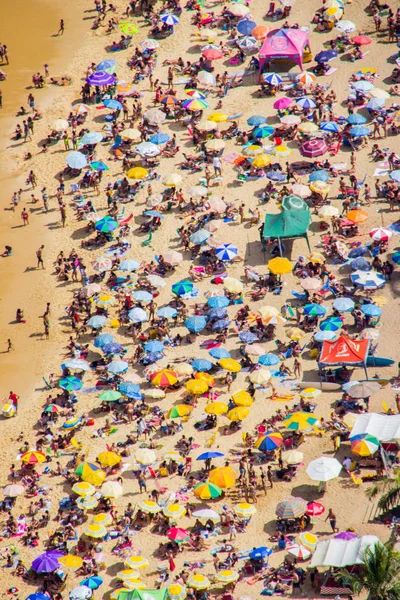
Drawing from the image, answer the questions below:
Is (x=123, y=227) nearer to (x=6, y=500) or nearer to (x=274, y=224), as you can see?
(x=274, y=224)

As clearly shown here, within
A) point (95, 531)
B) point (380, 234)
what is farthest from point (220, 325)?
point (95, 531)

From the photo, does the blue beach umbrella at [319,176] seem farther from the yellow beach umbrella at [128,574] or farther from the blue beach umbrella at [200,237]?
the yellow beach umbrella at [128,574]

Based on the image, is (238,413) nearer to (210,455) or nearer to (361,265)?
(210,455)

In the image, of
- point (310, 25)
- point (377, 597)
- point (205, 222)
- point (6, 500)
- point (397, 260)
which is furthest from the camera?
point (310, 25)

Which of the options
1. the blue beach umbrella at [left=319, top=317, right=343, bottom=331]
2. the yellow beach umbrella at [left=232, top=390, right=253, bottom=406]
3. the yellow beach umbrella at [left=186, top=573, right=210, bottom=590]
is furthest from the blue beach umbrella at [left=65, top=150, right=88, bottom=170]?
the yellow beach umbrella at [left=186, top=573, right=210, bottom=590]

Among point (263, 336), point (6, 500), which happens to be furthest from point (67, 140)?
point (6, 500)
